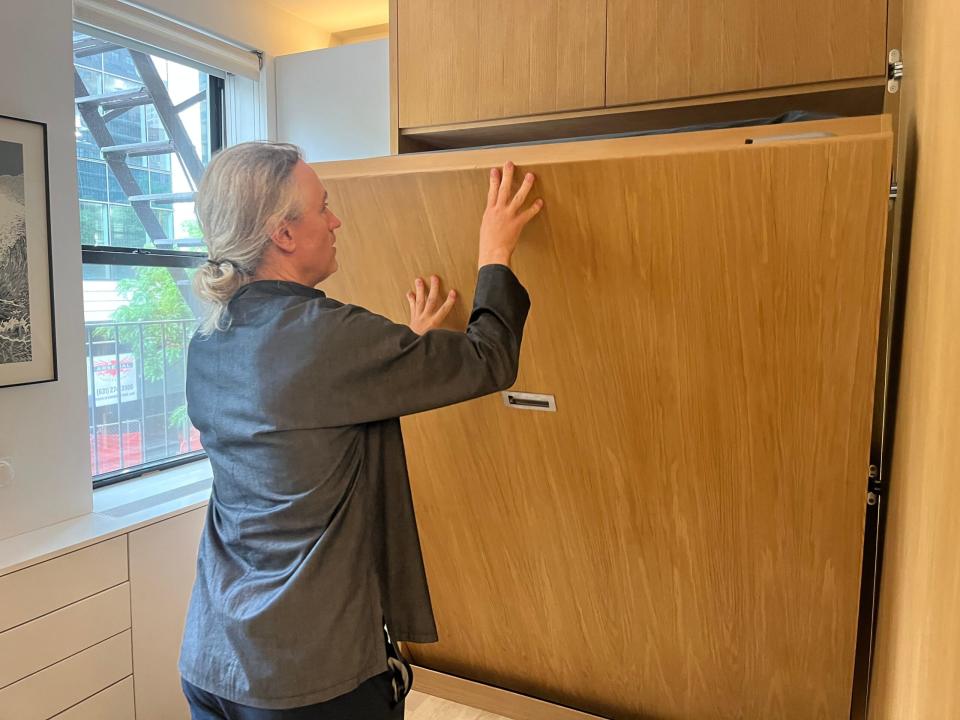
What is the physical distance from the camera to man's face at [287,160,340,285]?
50.4 inches

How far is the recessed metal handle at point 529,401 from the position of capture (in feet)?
5.13

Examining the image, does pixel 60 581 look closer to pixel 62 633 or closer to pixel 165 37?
pixel 62 633

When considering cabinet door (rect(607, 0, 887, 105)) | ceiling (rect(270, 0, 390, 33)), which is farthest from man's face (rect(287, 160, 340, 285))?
ceiling (rect(270, 0, 390, 33))

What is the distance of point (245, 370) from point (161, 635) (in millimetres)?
1501

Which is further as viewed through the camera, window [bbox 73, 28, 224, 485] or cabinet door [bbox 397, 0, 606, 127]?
window [bbox 73, 28, 224, 485]

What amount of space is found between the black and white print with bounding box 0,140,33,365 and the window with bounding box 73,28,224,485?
41 centimetres

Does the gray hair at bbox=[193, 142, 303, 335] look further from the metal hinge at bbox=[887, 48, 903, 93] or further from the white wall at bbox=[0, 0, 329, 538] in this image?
the white wall at bbox=[0, 0, 329, 538]

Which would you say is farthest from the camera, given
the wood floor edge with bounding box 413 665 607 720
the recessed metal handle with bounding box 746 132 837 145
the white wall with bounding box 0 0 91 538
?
the white wall with bounding box 0 0 91 538

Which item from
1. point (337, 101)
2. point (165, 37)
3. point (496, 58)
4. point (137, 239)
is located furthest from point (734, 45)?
point (137, 239)

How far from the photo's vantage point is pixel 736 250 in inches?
48.4

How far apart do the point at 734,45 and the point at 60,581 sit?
2109 millimetres

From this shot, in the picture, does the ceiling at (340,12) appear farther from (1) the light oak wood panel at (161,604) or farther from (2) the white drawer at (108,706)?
(2) the white drawer at (108,706)

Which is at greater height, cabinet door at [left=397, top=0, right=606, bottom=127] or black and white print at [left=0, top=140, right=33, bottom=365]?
cabinet door at [left=397, top=0, right=606, bottom=127]

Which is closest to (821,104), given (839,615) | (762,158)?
(762,158)
